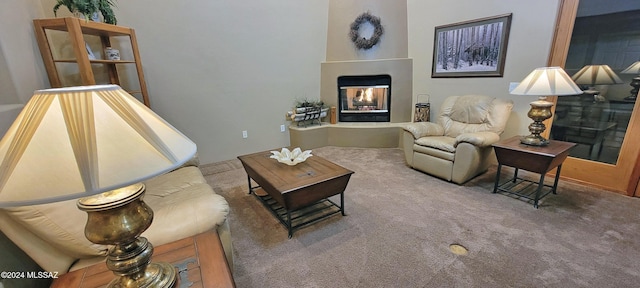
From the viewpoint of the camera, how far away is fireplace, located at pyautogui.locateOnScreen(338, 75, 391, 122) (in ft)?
15.1

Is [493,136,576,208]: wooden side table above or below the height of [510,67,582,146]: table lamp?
below

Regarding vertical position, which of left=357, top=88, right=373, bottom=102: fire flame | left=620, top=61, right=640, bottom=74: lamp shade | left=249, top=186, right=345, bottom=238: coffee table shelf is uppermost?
left=620, top=61, right=640, bottom=74: lamp shade

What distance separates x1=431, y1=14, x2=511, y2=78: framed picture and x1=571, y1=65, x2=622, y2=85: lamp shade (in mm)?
743

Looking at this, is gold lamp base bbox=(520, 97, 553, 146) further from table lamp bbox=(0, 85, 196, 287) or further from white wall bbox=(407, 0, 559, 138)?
table lamp bbox=(0, 85, 196, 287)

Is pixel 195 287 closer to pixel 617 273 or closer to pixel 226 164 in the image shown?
pixel 617 273

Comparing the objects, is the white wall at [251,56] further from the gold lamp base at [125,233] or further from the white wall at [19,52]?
the gold lamp base at [125,233]

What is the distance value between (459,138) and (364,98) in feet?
7.12

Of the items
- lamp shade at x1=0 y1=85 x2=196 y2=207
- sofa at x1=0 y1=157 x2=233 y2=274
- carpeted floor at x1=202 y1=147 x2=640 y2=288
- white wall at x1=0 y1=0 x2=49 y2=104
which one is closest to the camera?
lamp shade at x1=0 y1=85 x2=196 y2=207

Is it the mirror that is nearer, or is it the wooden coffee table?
the wooden coffee table

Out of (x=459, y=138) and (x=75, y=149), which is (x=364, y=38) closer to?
(x=459, y=138)

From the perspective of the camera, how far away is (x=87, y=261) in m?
1.20

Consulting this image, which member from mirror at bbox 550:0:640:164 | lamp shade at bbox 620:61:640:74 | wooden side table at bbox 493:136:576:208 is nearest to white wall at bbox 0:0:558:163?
mirror at bbox 550:0:640:164

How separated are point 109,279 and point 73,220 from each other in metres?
0.32

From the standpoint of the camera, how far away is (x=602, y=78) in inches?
105
